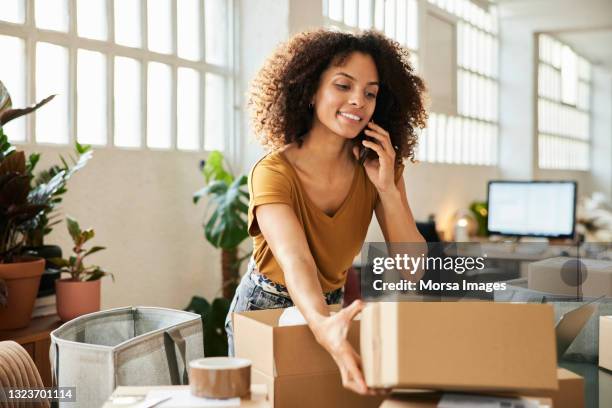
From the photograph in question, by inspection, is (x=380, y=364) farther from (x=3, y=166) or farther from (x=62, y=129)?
(x=62, y=129)

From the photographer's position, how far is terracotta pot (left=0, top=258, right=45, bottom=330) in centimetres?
233

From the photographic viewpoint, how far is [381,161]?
1.73 m

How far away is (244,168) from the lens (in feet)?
14.1

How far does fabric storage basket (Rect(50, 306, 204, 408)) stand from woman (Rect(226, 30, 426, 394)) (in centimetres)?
15

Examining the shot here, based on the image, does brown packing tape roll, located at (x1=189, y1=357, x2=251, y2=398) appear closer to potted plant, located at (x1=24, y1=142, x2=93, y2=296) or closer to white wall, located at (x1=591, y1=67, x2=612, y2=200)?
potted plant, located at (x1=24, y1=142, x2=93, y2=296)

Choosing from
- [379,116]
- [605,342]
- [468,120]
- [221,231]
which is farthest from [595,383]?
[468,120]

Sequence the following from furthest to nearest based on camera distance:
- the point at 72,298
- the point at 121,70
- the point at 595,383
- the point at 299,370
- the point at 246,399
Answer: the point at 121,70
the point at 72,298
the point at 595,383
the point at 299,370
the point at 246,399

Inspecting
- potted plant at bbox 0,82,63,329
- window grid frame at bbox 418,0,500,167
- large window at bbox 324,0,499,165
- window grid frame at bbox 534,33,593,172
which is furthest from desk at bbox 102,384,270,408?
window grid frame at bbox 534,33,593,172

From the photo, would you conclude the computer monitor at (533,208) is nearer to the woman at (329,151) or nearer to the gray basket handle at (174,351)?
the woman at (329,151)

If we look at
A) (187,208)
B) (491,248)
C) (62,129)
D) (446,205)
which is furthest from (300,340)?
(446,205)

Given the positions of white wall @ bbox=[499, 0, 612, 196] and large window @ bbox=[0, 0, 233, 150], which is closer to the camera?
large window @ bbox=[0, 0, 233, 150]

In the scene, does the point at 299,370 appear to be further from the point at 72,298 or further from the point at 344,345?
the point at 72,298

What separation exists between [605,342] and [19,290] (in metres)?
1.70

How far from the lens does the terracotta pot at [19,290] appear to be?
2330 millimetres
